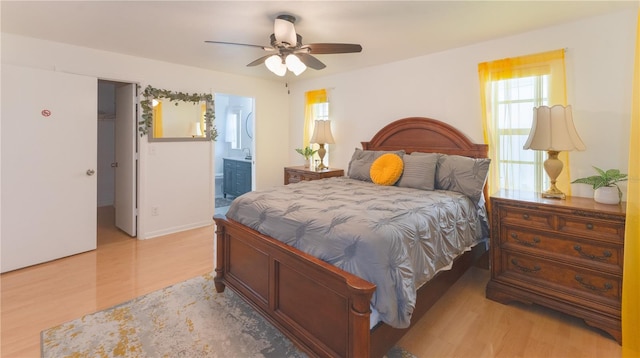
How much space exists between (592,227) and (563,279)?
0.43 m

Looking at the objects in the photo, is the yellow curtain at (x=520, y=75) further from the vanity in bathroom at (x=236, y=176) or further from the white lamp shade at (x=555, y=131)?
the vanity in bathroom at (x=236, y=176)

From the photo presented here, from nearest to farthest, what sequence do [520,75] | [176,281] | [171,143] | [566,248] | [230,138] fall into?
[566,248] → [176,281] → [520,75] → [171,143] → [230,138]

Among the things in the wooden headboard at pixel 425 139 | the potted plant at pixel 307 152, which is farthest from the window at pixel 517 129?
the potted plant at pixel 307 152

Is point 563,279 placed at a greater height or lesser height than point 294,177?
lesser

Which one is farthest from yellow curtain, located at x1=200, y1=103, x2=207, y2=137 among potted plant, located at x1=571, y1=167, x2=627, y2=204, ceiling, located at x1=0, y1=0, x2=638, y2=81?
potted plant, located at x1=571, y1=167, x2=627, y2=204

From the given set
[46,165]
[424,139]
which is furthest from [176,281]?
[424,139]

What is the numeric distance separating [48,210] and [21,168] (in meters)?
0.49

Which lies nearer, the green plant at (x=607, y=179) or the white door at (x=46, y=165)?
the green plant at (x=607, y=179)

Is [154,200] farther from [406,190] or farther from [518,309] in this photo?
[518,309]

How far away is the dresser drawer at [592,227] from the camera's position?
203 cm

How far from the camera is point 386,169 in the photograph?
330cm

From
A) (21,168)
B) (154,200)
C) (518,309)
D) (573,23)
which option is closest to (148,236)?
(154,200)

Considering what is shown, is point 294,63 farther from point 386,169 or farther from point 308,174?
point 308,174

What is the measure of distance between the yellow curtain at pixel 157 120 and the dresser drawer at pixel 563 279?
4.19m
